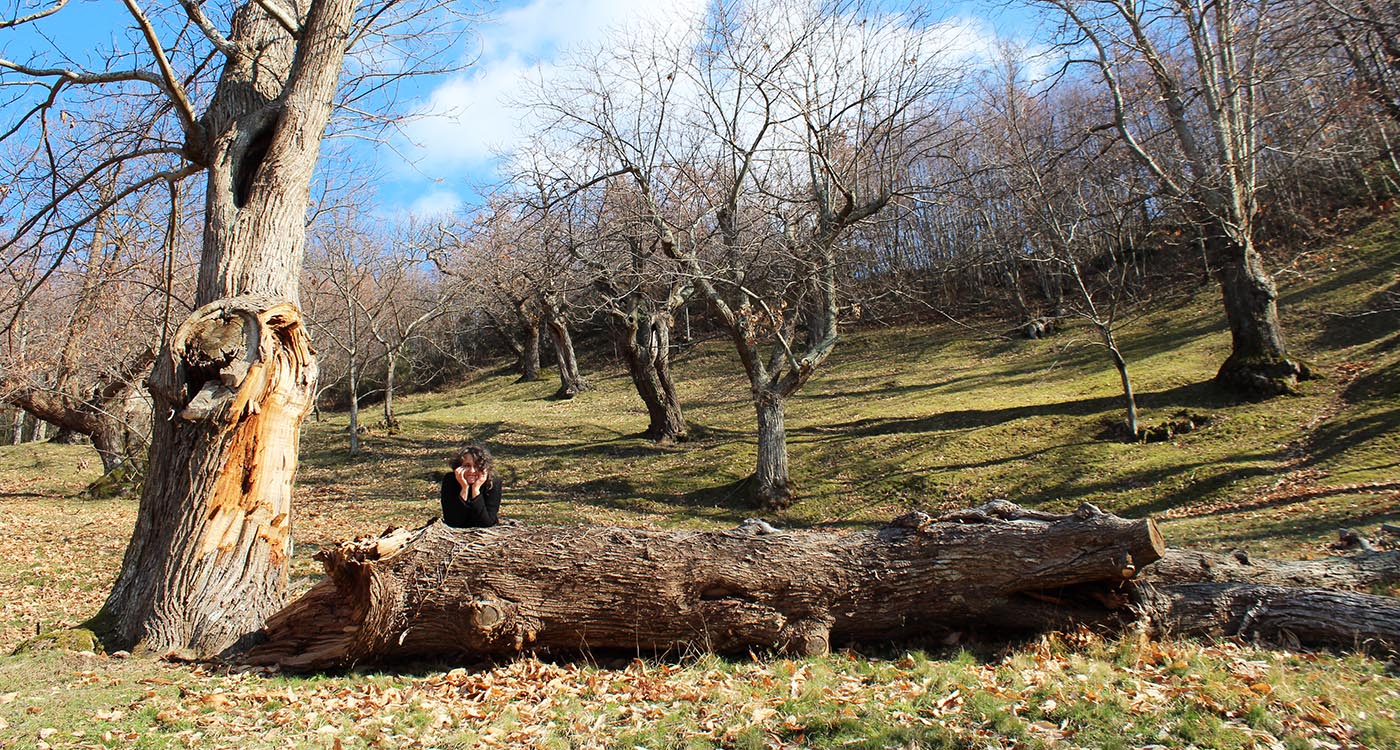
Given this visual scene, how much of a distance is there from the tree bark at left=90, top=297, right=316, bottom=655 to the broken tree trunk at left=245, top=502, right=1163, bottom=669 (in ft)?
1.45

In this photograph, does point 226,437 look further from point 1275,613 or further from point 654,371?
point 654,371

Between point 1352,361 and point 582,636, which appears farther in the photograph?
point 1352,361

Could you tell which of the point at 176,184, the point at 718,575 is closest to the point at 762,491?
the point at 718,575

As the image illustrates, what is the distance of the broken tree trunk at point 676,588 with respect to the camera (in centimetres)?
545

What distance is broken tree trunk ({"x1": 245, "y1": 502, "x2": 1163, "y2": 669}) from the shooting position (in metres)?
5.45

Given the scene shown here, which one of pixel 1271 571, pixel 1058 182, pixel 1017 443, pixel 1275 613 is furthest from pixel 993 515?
pixel 1058 182

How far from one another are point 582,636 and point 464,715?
41.7 inches

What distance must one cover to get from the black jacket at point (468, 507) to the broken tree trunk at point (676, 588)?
0.56 m

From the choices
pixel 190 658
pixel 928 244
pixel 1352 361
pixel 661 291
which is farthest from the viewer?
pixel 928 244

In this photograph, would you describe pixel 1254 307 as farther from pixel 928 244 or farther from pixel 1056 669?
pixel 928 244

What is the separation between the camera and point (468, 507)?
6434 millimetres

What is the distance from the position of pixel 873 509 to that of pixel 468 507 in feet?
29.6

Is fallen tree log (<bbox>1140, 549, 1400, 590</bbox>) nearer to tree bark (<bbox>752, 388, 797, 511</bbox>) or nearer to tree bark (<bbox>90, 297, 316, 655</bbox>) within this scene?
tree bark (<bbox>90, 297, 316, 655</bbox>)

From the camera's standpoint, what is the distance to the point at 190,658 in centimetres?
536
